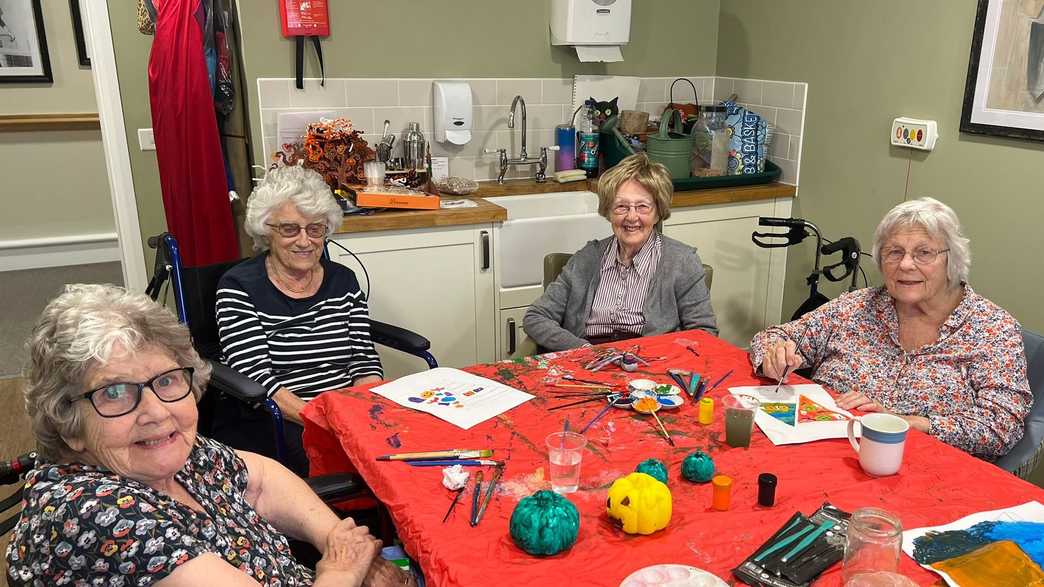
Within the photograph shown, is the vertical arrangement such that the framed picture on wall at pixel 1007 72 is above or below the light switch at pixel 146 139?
above

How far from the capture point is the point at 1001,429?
5.80 feet

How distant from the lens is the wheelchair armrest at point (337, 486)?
1.65 m

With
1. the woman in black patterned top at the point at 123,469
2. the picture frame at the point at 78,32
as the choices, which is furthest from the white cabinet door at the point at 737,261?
the picture frame at the point at 78,32

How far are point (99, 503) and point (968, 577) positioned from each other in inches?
50.7

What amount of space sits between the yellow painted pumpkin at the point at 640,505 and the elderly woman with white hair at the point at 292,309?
1.19 metres

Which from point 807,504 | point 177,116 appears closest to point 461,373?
point 807,504

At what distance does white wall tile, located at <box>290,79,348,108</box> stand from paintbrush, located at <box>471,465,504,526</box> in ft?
7.82

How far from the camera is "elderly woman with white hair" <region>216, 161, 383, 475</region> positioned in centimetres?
229

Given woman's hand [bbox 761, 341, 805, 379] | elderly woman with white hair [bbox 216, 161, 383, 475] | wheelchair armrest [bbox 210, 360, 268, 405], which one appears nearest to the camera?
woman's hand [bbox 761, 341, 805, 379]

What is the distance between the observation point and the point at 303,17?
3.25 meters

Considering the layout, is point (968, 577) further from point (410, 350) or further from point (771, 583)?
point (410, 350)

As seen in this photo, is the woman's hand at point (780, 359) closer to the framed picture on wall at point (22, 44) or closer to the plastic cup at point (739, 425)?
the plastic cup at point (739, 425)

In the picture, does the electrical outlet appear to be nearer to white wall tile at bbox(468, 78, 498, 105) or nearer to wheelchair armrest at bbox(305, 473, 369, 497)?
white wall tile at bbox(468, 78, 498, 105)

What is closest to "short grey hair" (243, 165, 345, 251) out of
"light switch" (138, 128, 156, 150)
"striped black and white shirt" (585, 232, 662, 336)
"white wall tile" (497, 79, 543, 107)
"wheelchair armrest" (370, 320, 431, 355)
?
"wheelchair armrest" (370, 320, 431, 355)
